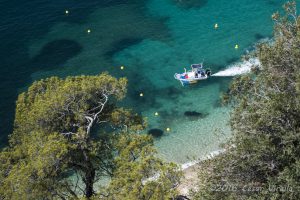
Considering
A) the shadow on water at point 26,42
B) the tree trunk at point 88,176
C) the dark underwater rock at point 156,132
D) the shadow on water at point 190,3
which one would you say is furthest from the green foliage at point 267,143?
the shadow on water at point 190,3

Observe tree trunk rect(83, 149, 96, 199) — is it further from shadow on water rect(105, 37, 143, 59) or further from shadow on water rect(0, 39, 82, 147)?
shadow on water rect(105, 37, 143, 59)

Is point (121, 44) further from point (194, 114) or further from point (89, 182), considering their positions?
point (89, 182)

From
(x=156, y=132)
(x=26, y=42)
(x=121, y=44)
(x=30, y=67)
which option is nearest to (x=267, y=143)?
(x=156, y=132)

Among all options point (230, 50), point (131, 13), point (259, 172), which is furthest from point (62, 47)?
point (259, 172)

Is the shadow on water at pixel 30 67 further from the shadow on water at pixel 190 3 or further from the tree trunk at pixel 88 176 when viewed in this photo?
the tree trunk at pixel 88 176

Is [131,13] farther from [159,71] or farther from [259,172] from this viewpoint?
[259,172]
